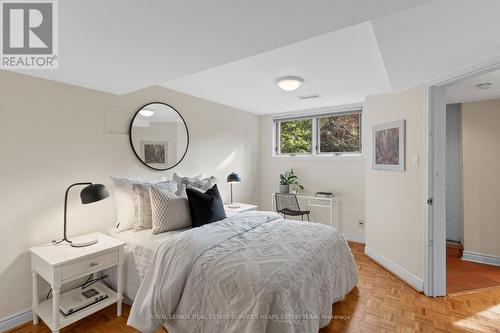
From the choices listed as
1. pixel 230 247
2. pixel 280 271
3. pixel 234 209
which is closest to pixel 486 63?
pixel 280 271

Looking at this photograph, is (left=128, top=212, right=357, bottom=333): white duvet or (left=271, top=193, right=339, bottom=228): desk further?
(left=271, top=193, right=339, bottom=228): desk

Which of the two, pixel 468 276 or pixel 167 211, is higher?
pixel 167 211

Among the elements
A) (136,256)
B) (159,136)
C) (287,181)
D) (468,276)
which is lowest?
(468,276)

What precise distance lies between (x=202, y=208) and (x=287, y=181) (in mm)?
2459

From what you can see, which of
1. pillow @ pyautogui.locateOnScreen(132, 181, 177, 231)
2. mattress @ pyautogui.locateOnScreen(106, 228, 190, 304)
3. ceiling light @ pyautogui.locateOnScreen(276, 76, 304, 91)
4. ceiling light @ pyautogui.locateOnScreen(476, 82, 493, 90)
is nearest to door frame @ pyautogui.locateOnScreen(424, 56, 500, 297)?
ceiling light @ pyautogui.locateOnScreen(476, 82, 493, 90)

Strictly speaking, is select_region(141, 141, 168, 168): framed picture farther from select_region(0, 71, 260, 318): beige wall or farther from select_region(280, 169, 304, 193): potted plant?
select_region(280, 169, 304, 193): potted plant

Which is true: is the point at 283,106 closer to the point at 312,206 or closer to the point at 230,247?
the point at 312,206

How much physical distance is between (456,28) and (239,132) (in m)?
3.37

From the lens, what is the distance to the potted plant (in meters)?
4.56

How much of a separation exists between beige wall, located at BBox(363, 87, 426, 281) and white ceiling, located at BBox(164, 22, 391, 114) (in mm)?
310

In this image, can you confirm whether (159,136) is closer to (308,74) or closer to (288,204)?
(308,74)

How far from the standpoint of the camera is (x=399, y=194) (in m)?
2.96

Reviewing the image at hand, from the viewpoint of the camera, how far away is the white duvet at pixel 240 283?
1472 mm

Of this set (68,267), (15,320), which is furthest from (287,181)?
(15,320)
